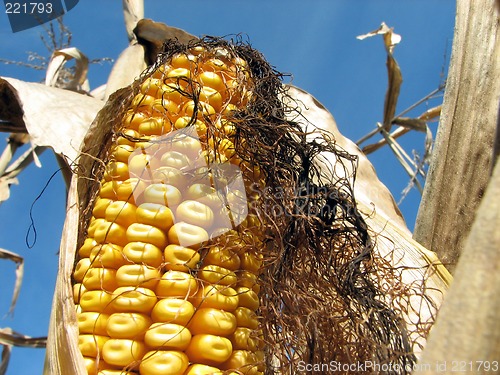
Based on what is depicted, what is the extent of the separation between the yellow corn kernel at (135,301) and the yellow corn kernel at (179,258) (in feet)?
0.24

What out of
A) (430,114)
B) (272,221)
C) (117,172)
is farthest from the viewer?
(430,114)

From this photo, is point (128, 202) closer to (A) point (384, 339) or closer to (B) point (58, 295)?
(B) point (58, 295)

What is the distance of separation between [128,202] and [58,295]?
0.25 m

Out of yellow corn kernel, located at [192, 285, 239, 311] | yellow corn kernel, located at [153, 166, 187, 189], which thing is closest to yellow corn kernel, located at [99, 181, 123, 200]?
yellow corn kernel, located at [153, 166, 187, 189]

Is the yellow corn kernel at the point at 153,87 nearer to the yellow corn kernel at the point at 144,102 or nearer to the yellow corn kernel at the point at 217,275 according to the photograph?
the yellow corn kernel at the point at 144,102

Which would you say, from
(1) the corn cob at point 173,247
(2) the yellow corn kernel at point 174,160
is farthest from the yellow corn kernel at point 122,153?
(2) the yellow corn kernel at point 174,160

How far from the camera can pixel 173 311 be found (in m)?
1.03

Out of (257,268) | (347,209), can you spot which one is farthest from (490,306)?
(257,268)

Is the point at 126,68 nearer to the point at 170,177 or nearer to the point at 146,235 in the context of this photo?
the point at 170,177

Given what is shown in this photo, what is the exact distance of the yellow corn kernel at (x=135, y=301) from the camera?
104 centimetres

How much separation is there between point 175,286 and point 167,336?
104 millimetres

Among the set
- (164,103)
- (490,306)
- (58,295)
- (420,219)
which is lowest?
(490,306)

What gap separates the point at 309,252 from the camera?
1.13m
